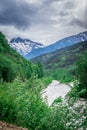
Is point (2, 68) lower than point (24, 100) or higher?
higher

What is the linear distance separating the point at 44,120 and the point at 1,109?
1936 mm

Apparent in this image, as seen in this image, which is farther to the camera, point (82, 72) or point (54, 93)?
point (54, 93)

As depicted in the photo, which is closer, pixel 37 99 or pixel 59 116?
pixel 59 116

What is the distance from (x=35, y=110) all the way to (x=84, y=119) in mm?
3276

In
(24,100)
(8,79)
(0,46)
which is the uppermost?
(0,46)

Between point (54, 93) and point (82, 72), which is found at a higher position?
point (54, 93)

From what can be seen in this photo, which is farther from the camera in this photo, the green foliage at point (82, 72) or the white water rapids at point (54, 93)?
the white water rapids at point (54, 93)

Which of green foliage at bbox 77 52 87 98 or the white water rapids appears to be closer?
green foliage at bbox 77 52 87 98

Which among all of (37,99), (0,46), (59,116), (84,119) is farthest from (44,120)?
(0,46)

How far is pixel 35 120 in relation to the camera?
16859mm

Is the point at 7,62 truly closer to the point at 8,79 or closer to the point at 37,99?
the point at 8,79

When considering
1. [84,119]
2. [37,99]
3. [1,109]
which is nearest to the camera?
[84,119]

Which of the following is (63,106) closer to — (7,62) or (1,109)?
(1,109)

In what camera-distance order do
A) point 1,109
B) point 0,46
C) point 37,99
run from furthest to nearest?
point 0,46
point 37,99
point 1,109
